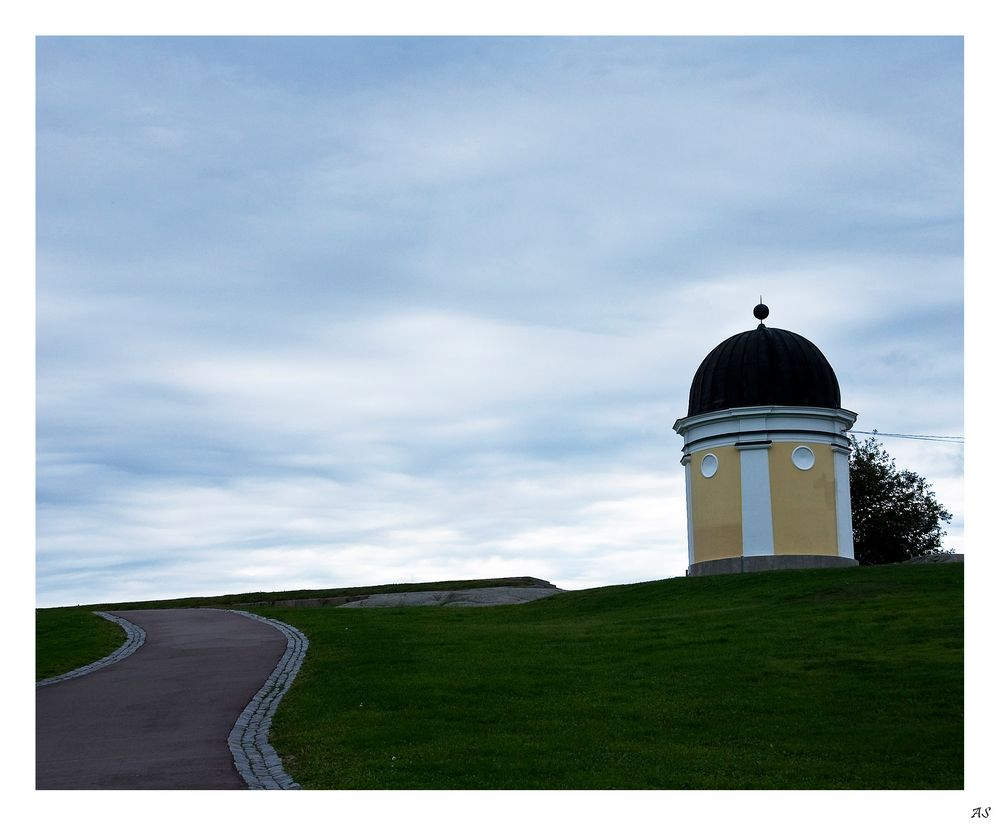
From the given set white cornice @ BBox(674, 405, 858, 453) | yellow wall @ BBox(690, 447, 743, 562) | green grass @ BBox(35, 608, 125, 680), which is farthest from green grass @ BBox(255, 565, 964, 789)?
white cornice @ BBox(674, 405, 858, 453)

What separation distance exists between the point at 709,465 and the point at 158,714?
26.4 meters

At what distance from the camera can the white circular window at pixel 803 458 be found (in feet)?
134

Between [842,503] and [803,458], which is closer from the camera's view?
[803,458]

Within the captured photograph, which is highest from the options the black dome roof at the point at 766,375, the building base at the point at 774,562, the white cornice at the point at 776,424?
the black dome roof at the point at 766,375

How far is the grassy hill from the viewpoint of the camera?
46.9 ft

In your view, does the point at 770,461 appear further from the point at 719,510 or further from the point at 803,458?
the point at 719,510

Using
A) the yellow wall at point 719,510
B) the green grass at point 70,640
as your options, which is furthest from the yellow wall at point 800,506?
the green grass at point 70,640

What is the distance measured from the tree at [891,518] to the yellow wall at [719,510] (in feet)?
42.7

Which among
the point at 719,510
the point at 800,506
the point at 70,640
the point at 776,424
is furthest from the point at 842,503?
the point at 70,640

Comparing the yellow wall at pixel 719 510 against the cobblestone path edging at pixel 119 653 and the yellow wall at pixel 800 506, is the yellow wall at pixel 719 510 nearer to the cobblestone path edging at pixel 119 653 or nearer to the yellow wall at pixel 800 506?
the yellow wall at pixel 800 506

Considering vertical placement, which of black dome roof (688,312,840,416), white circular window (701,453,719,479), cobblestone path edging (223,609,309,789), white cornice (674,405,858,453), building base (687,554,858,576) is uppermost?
black dome roof (688,312,840,416)

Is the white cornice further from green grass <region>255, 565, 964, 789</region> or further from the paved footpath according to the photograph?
the paved footpath

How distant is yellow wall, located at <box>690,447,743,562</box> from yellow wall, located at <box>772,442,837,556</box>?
127 cm

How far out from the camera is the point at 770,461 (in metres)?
40.7
